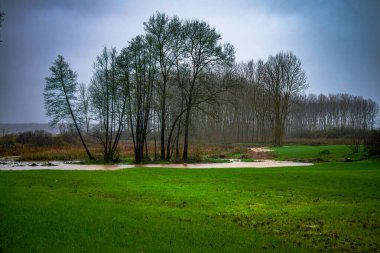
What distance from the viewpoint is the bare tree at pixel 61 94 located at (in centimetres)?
4553

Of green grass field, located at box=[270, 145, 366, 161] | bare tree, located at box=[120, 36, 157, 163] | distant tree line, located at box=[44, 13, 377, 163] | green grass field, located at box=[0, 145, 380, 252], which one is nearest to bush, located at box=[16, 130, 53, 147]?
distant tree line, located at box=[44, 13, 377, 163]

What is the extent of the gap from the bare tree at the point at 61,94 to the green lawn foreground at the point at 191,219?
1080 inches

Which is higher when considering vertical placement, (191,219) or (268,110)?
(268,110)

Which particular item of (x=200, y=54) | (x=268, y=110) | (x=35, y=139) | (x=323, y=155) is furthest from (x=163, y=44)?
(x=268, y=110)

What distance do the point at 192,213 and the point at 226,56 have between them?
3482cm

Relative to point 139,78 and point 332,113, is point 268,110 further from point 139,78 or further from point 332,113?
point 332,113

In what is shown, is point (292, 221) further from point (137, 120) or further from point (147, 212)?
point (137, 120)

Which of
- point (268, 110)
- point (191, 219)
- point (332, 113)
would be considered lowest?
point (191, 219)

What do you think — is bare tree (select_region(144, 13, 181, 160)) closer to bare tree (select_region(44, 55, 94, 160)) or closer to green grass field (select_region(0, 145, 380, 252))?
bare tree (select_region(44, 55, 94, 160))

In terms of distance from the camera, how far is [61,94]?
151 ft

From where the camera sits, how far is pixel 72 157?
4841 centimetres

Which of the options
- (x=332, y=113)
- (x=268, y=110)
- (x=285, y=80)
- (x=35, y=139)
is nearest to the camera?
(x=35, y=139)

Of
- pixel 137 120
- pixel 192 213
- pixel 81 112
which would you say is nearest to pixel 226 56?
pixel 137 120

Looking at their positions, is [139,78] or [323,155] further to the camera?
[323,155]
